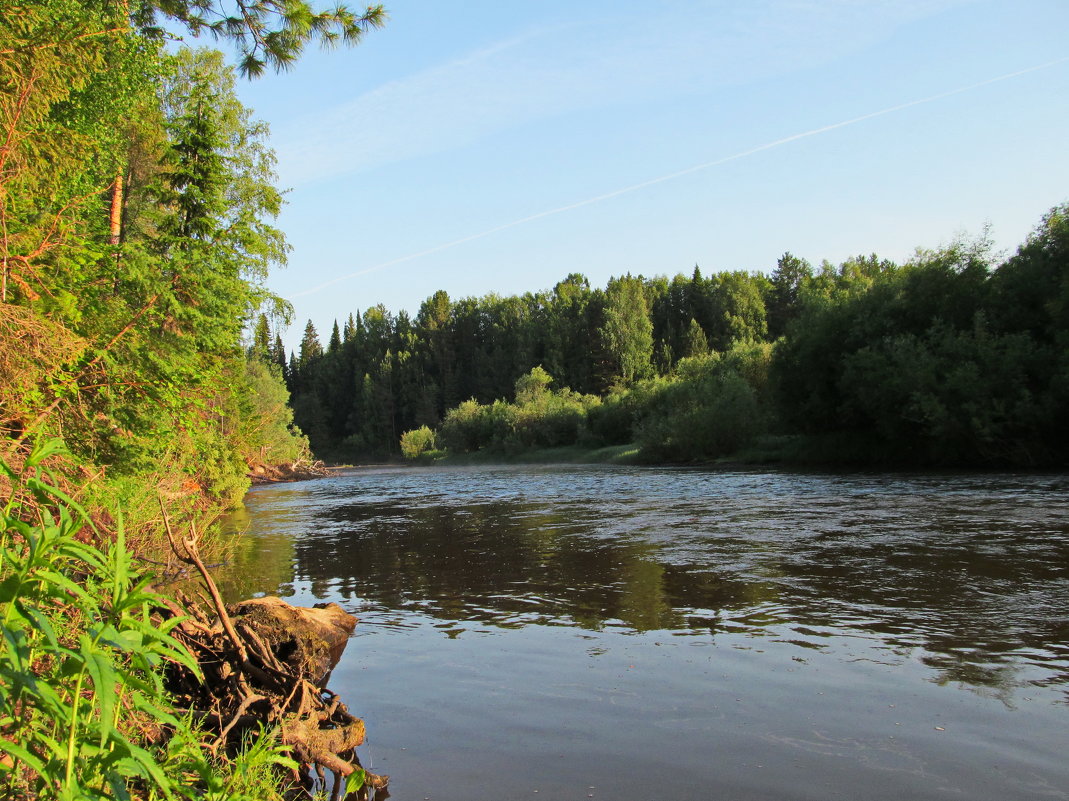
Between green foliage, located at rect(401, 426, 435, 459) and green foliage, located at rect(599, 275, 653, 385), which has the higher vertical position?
green foliage, located at rect(599, 275, 653, 385)

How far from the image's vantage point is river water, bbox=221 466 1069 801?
5832 mm

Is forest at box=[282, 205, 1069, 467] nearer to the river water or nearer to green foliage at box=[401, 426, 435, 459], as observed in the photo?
green foliage at box=[401, 426, 435, 459]

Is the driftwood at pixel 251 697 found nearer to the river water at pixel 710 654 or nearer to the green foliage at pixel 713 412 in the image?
the river water at pixel 710 654

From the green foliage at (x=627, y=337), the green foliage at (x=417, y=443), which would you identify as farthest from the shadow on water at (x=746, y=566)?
the green foliage at (x=417, y=443)

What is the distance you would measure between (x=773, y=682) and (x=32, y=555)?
675 cm

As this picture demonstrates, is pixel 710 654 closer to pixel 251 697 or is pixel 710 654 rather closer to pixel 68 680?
pixel 251 697

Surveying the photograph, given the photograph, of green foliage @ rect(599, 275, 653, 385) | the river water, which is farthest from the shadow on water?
green foliage @ rect(599, 275, 653, 385)

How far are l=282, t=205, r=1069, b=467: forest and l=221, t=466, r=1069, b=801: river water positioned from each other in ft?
50.4

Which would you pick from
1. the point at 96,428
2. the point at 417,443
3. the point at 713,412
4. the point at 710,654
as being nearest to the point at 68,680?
the point at 96,428

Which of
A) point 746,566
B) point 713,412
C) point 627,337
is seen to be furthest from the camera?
point 627,337

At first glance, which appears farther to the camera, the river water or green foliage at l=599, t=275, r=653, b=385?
green foliage at l=599, t=275, r=653, b=385

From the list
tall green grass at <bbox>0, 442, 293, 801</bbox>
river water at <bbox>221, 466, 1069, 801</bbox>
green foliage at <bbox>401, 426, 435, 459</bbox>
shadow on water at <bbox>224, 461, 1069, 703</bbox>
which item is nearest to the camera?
tall green grass at <bbox>0, 442, 293, 801</bbox>

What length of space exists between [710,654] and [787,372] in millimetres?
39367

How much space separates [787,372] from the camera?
150 feet
